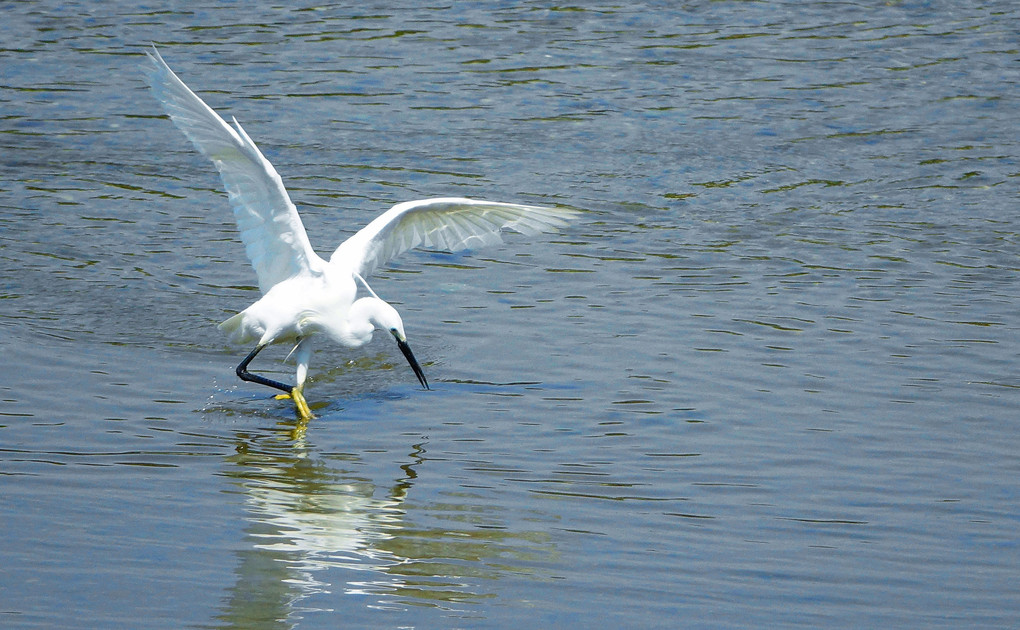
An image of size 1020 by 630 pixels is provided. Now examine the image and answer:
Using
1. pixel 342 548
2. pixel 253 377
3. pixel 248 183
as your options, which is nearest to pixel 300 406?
pixel 253 377

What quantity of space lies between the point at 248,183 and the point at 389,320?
99 centimetres

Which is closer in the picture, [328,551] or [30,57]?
[328,551]

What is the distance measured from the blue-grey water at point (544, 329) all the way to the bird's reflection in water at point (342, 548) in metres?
0.02

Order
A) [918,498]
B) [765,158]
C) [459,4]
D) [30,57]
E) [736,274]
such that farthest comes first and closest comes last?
[459,4], [30,57], [765,158], [736,274], [918,498]

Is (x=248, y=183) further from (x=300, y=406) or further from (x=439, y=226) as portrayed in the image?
(x=439, y=226)

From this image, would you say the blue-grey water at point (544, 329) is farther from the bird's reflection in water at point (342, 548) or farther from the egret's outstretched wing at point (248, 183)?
the egret's outstretched wing at point (248, 183)

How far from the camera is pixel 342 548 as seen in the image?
4883 millimetres

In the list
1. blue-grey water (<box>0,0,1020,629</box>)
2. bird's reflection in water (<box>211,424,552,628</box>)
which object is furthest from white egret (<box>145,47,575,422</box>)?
bird's reflection in water (<box>211,424,552,628</box>)

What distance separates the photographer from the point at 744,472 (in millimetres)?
5617

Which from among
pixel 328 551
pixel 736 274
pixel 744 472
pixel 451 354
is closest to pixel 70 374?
pixel 451 354

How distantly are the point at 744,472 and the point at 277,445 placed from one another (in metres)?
2.11

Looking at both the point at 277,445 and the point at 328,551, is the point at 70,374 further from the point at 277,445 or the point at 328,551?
the point at 328,551

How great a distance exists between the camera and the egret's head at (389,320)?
662 cm

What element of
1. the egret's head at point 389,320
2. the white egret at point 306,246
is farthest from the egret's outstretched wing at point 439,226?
the egret's head at point 389,320
